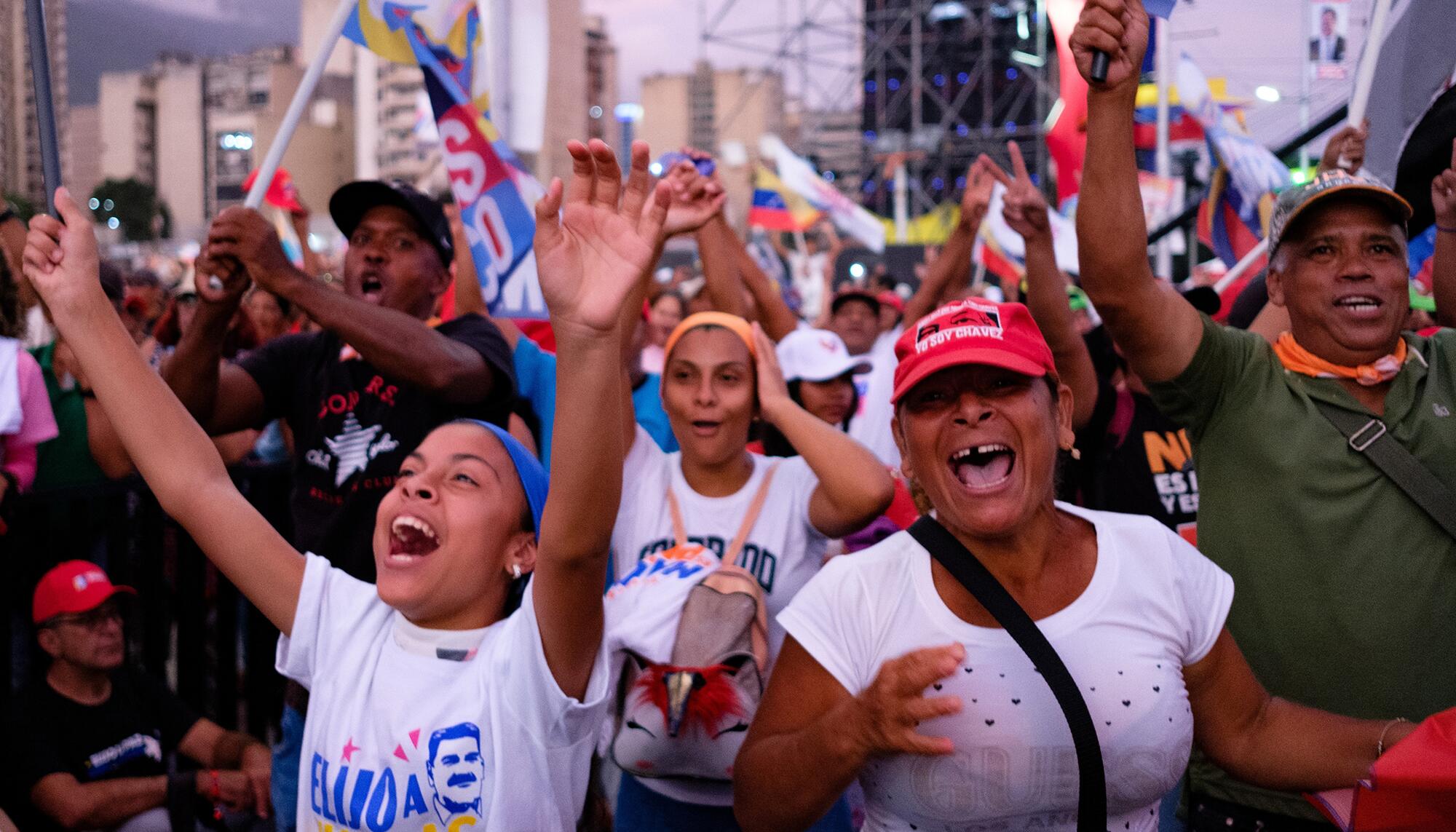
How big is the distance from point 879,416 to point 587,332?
11.4ft

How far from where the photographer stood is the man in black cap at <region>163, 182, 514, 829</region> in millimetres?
3207

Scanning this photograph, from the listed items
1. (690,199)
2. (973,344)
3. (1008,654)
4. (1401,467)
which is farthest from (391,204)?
(1401,467)

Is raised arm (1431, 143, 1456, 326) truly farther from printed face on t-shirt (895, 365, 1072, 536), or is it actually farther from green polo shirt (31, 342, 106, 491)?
green polo shirt (31, 342, 106, 491)

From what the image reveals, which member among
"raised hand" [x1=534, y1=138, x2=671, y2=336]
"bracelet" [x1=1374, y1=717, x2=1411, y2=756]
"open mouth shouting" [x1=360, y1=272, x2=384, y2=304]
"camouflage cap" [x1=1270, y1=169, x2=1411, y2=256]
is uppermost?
"camouflage cap" [x1=1270, y1=169, x2=1411, y2=256]

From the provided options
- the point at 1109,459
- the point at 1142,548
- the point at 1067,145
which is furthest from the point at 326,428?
the point at 1067,145

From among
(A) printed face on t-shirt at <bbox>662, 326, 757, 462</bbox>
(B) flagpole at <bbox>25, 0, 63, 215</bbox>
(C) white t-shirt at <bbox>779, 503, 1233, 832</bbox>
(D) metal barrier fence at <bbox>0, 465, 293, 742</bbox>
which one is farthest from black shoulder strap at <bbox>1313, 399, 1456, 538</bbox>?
(D) metal barrier fence at <bbox>0, 465, 293, 742</bbox>

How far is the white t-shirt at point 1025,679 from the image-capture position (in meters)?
1.96

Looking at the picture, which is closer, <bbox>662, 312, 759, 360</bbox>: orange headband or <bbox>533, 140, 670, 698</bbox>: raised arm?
<bbox>533, 140, 670, 698</bbox>: raised arm

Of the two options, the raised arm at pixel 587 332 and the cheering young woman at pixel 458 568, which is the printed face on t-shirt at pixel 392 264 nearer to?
the cheering young woman at pixel 458 568

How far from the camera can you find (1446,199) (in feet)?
10.3

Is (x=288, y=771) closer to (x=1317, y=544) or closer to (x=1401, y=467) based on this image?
(x=1317, y=544)

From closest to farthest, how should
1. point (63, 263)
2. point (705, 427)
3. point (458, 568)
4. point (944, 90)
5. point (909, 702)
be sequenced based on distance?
1. point (909, 702)
2. point (458, 568)
3. point (63, 263)
4. point (705, 427)
5. point (944, 90)

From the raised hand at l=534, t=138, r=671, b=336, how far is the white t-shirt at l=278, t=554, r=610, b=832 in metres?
0.57

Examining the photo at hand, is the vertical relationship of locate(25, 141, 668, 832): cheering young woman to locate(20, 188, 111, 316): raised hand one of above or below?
below
